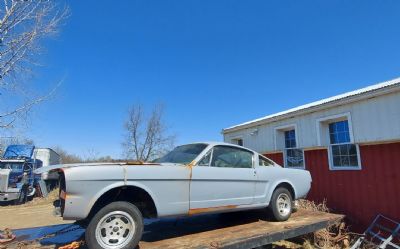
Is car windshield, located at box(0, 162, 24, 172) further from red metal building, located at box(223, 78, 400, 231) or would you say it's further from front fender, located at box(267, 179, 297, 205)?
front fender, located at box(267, 179, 297, 205)

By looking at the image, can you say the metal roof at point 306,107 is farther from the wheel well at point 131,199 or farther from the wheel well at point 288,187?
the wheel well at point 131,199

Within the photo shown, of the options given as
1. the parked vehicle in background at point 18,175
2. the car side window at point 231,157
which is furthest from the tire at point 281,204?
the parked vehicle in background at point 18,175

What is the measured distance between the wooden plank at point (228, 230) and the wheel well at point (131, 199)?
0.46 m

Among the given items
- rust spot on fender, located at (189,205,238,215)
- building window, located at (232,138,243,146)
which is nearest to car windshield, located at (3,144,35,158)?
building window, located at (232,138,243,146)

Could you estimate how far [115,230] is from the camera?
3850 millimetres

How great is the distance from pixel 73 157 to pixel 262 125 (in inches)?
1475

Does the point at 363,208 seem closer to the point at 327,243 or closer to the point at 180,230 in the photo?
the point at 327,243

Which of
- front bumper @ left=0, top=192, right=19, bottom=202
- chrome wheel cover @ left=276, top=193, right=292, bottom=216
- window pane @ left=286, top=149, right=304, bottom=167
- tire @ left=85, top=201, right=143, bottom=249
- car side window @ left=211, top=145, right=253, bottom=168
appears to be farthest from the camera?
front bumper @ left=0, top=192, right=19, bottom=202

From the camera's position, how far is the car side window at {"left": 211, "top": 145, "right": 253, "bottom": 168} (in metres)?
5.31

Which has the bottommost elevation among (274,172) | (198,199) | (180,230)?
(180,230)

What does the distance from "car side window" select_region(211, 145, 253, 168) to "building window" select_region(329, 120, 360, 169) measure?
4.86 metres

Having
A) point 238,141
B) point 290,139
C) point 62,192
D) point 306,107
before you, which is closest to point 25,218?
point 238,141

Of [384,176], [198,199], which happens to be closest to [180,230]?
[198,199]

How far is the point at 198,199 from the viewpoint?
185 inches
